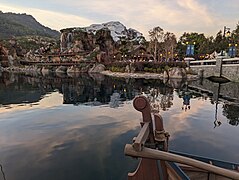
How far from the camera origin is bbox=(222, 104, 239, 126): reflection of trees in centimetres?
1195

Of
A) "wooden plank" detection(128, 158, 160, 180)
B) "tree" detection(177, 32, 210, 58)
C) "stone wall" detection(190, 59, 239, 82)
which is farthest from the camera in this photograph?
"tree" detection(177, 32, 210, 58)

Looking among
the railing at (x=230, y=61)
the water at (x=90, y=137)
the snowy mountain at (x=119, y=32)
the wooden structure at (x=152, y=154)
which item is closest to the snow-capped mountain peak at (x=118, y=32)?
the snowy mountain at (x=119, y=32)

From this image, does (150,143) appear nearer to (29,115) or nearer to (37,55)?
(29,115)

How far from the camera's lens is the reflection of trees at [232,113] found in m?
12.0

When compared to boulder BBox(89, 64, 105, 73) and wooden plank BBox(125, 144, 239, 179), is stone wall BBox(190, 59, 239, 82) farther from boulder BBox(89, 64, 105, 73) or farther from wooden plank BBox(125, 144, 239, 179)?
wooden plank BBox(125, 144, 239, 179)

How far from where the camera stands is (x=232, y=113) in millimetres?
13938

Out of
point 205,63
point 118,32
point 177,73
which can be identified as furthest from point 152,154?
point 118,32

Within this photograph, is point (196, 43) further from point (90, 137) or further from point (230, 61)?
point (90, 137)

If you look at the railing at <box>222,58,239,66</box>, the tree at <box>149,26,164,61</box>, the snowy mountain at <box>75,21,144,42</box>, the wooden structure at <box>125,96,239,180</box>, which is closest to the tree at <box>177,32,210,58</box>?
the tree at <box>149,26,164,61</box>

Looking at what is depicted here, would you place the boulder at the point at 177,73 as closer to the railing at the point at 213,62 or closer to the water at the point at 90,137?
the railing at the point at 213,62

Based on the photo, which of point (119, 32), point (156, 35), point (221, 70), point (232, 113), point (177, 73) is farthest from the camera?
point (119, 32)

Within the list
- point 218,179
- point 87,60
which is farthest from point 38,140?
point 87,60

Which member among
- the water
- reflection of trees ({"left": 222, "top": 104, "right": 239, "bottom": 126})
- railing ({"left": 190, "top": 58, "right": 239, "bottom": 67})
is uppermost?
railing ({"left": 190, "top": 58, "right": 239, "bottom": 67})

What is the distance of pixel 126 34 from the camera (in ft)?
293
